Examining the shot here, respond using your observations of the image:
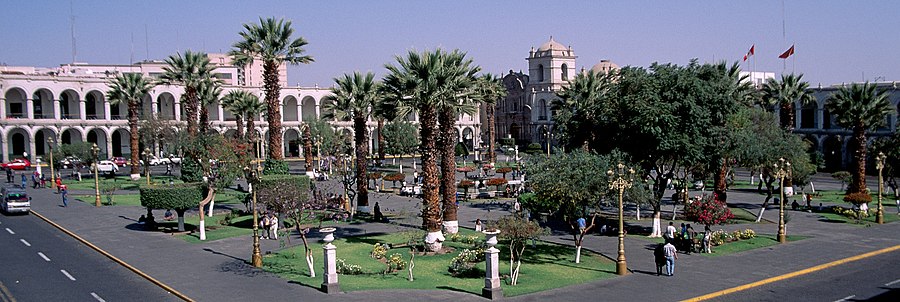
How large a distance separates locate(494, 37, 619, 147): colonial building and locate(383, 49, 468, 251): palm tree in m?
69.9

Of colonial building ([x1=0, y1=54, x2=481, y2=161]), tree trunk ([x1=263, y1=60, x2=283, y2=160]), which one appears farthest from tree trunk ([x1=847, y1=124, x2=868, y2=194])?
colonial building ([x1=0, y1=54, x2=481, y2=161])

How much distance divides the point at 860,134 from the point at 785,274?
882 inches

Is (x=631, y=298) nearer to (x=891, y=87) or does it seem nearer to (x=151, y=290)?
(x=151, y=290)

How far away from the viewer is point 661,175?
34.4 m

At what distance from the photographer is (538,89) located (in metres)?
107

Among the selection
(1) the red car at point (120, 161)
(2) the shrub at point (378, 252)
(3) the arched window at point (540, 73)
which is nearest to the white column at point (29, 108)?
(1) the red car at point (120, 161)

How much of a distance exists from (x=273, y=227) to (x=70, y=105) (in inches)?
2496

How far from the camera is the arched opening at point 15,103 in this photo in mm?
78875

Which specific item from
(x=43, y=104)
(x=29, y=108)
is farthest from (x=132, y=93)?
(x=43, y=104)

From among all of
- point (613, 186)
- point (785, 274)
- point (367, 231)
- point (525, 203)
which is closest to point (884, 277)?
point (785, 274)

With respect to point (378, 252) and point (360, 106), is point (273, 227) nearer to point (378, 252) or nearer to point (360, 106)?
point (378, 252)

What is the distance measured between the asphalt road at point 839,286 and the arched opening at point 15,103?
79457 mm

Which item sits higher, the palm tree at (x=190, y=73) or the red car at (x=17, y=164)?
the palm tree at (x=190, y=73)

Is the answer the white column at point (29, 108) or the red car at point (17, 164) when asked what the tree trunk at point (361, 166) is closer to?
the red car at point (17, 164)
